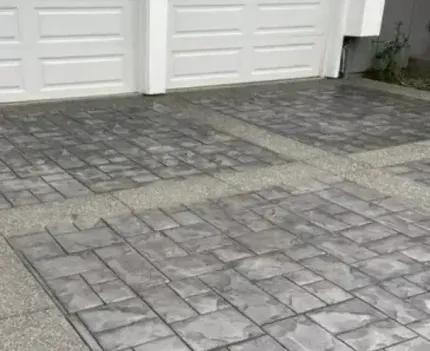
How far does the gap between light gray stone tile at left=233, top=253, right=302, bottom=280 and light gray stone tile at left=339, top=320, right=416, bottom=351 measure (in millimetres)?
629

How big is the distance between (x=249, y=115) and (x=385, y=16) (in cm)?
355

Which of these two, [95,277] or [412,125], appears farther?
[412,125]

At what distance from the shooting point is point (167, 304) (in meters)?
3.05

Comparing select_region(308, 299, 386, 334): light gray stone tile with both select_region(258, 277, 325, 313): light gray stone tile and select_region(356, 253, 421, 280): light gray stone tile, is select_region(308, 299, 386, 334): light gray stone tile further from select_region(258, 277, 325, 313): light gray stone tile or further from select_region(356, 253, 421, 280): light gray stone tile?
select_region(356, 253, 421, 280): light gray stone tile

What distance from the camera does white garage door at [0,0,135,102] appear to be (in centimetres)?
652

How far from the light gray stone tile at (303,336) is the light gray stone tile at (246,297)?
0.06m

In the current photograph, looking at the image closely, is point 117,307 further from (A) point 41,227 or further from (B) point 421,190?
(B) point 421,190

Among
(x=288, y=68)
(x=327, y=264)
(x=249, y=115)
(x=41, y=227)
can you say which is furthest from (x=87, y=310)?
(x=288, y=68)

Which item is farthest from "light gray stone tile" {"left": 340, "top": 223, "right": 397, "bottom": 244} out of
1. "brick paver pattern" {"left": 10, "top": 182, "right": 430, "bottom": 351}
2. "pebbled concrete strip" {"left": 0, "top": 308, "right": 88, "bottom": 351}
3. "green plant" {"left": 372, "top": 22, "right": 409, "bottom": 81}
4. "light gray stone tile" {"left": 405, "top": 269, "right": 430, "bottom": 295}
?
"green plant" {"left": 372, "top": 22, "right": 409, "bottom": 81}

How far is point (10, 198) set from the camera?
13.9ft

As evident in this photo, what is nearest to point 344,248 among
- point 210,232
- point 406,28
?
point 210,232

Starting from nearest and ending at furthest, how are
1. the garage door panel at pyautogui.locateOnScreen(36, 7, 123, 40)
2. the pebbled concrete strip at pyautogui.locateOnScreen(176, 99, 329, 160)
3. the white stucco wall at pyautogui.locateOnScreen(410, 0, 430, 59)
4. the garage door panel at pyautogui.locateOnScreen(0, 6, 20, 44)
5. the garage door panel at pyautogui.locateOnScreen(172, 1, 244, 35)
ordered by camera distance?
1. the pebbled concrete strip at pyautogui.locateOnScreen(176, 99, 329, 160)
2. the garage door panel at pyautogui.locateOnScreen(0, 6, 20, 44)
3. the garage door panel at pyautogui.locateOnScreen(36, 7, 123, 40)
4. the garage door panel at pyautogui.locateOnScreen(172, 1, 244, 35)
5. the white stucco wall at pyautogui.locateOnScreen(410, 0, 430, 59)

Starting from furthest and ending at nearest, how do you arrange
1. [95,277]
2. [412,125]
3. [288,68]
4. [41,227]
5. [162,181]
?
[288,68] → [412,125] → [162,181] → [41,227] → [95,277]

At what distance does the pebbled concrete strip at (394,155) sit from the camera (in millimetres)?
5386
